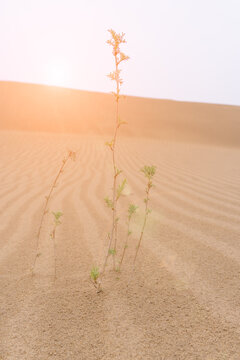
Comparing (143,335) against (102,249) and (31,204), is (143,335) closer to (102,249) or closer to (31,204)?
(102,249)

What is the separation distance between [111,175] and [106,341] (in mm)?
4810

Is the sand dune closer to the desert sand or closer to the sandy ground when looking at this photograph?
the desert sand

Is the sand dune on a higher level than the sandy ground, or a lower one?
higher

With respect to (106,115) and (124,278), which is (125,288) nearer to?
(124,278)

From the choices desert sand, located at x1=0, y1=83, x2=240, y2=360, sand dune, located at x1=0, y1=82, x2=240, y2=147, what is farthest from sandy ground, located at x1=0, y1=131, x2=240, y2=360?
sand dune, located at x1=0, y1=82, x2=240, y2=147

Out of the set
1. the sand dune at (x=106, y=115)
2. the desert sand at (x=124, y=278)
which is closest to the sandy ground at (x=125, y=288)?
the desert sand at (x=124, y=278)

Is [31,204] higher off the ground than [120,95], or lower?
lower

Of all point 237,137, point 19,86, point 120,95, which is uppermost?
point 19,86

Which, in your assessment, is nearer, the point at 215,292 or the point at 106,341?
the point at 106,341

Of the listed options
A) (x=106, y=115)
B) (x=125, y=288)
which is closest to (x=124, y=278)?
(x=125, y=288)

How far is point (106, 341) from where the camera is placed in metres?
1.30

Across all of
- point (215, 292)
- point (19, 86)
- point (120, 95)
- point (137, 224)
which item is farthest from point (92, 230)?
point (19, 86)

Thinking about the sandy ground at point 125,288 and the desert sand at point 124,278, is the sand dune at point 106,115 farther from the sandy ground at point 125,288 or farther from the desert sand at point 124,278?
the sandy ground at point 125,288

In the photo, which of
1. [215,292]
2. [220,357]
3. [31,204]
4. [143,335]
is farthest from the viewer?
[31,204]
